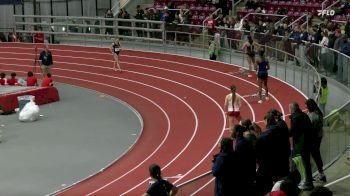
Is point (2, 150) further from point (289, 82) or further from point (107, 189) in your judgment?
point (289, 82)

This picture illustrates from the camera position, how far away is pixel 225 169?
31.8ft

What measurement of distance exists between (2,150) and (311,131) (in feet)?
33.4

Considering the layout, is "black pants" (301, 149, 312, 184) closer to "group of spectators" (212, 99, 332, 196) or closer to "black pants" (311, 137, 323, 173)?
"group of spectators" (212, 99, 332, 196)

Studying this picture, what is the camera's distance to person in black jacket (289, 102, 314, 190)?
11.5m

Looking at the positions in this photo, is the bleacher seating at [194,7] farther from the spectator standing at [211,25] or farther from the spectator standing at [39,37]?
the spectator standing at [39,37]

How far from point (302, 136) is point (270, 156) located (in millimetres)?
1035

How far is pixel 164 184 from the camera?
9.07 metres

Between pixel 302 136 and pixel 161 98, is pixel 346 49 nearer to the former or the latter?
pixel 161 98

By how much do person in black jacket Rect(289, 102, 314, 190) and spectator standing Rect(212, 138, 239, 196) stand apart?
205 centimetres

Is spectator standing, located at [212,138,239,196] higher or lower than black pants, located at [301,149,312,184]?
higher

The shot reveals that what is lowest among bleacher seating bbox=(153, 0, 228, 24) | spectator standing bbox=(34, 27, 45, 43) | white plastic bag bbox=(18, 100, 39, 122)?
white plastic bag bbox=(18, 100, 39, 122)

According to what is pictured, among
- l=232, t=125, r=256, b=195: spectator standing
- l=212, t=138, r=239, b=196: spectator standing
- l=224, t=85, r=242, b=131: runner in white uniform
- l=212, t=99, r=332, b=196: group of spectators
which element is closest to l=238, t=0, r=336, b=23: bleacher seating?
l=224, t=85, r=242, b=131: runner in white uniform

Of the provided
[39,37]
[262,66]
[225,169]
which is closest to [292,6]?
[262,66]

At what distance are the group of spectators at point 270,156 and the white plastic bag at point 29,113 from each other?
11914 millimetres
